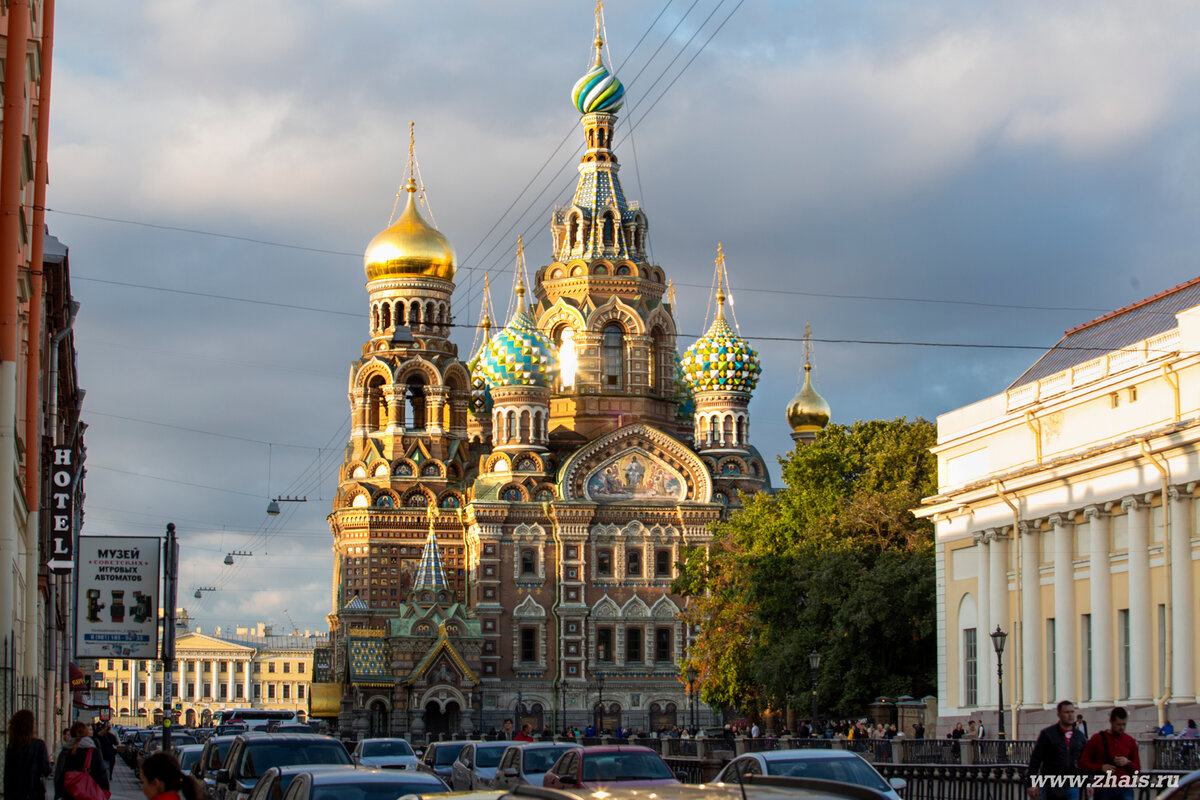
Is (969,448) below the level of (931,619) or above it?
above

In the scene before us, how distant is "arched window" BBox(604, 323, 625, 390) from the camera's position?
265 feet

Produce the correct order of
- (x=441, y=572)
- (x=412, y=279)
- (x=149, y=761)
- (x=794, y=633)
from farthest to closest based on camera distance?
(x=412, y=279), (x=441, y=572), (x=794, y=633), (x=149, y=761)

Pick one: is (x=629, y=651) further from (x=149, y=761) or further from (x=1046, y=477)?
(x=149, y=761)

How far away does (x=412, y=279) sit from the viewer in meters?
79.0

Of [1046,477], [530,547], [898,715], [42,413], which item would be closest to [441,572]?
[530,547]

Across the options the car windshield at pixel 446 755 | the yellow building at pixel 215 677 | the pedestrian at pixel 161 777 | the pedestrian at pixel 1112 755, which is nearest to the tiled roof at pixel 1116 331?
the car windshield at pixel 446 755


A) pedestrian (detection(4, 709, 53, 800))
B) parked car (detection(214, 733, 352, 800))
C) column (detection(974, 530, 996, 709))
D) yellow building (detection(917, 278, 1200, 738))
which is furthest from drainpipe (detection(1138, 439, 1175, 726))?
pedestrian (detection(4, 709, 53, 800))

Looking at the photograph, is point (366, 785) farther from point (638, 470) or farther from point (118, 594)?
point (638, 470)

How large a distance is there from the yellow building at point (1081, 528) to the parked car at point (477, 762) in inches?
509

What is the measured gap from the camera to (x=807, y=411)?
90.6m

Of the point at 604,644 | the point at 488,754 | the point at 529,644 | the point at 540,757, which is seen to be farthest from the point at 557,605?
the point at 540,757

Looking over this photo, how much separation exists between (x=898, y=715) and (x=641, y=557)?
31053 millimetres

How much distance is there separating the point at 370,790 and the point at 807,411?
78.3 m

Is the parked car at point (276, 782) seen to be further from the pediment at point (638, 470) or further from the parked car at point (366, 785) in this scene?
the pediment at point (638, 470)
